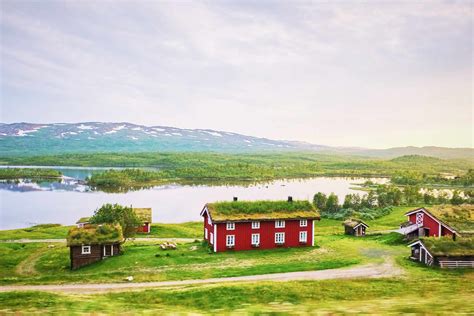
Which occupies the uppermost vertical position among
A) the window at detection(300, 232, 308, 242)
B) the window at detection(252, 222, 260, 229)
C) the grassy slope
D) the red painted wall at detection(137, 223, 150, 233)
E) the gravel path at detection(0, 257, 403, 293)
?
the window at detection(252, 222, 260, 229)

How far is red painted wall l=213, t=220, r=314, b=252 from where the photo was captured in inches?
1683

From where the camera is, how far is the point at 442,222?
43.4 metres

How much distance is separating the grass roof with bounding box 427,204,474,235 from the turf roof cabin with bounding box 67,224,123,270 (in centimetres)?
3550

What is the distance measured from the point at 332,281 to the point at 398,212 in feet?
198

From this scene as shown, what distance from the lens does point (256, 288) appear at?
23.8 metres

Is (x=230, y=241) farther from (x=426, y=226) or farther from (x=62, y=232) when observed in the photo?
(x=62, y=232)

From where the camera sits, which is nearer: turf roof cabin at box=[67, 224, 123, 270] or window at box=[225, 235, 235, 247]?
turf roof cabin at box=[67, 224, 123, 270]

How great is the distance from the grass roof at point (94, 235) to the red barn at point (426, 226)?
3383 cm

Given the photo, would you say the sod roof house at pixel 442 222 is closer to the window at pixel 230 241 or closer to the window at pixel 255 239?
the window at pixel 255 239

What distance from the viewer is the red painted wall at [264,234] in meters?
42.8

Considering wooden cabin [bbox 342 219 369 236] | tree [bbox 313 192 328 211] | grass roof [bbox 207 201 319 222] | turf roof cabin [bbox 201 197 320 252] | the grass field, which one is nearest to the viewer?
the grass field

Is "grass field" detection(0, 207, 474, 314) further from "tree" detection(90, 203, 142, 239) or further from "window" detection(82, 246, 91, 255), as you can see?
"tree" detection(90, 203, 142, 239)

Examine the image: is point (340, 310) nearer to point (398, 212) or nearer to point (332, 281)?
point (332, 281)

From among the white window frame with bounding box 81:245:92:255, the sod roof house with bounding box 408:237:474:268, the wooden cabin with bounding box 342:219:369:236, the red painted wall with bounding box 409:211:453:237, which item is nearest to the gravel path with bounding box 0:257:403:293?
the sod roof house with bounding box 408:237:474:268
